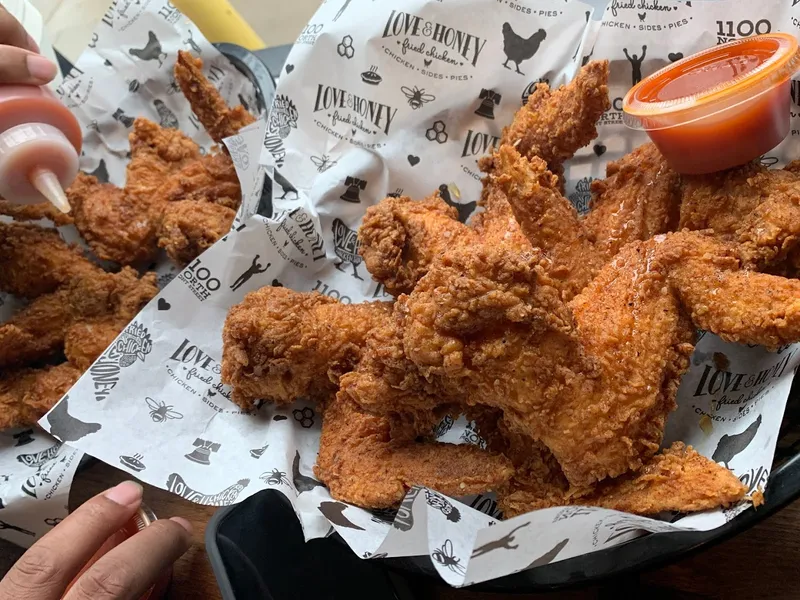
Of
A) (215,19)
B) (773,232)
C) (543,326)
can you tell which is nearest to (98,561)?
(543,326)

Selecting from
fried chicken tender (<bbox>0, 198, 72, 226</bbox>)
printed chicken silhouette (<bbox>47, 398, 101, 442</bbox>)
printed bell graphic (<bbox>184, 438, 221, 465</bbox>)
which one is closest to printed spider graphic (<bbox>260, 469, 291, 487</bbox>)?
printed bell graphic (<bbox>184, 438, 221, 465</bbox>)

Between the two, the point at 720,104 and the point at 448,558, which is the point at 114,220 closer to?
the point at 448,558

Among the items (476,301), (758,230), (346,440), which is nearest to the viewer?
(476,301)

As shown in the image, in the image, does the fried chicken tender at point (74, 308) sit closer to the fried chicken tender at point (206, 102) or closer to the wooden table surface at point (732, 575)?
the fried chicken tender at point (206, 102)

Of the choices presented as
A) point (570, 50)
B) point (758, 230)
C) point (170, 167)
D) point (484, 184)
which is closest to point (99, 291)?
point (170, 167)

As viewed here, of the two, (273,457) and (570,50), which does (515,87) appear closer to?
(570,50)

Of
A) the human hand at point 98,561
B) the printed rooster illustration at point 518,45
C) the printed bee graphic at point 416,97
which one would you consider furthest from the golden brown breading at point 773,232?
the human hand at point 98,561
